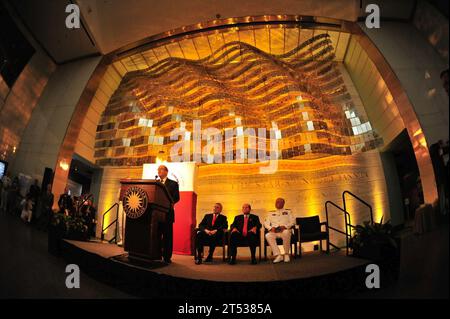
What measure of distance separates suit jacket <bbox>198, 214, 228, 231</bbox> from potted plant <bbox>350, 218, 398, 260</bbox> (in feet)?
3.45

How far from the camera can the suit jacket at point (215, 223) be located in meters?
2.14

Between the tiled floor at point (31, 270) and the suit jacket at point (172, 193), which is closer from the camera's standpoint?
the tiled floor at point (31, 270)

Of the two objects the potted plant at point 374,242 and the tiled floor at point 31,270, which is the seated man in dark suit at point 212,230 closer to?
the tiled floor at point 31,270

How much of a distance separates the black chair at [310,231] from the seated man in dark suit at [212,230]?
1.66 ft

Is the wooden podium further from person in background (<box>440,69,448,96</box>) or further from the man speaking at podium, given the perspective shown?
person in background (<box>440,69,448,96</box>)

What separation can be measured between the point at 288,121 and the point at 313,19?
3.23 feet

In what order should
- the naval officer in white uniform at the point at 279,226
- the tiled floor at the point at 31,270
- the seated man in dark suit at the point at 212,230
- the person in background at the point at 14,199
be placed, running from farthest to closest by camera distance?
the seated man in dark suit at the point at 212,230 → the naval officer in white uniform at the point at 279,226 → the person in background at the point at 14,199 → the tiled floor at the point at 31,270

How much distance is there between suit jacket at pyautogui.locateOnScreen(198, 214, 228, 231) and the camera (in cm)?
214

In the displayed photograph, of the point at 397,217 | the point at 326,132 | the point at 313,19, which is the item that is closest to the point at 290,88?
the point at 326,132

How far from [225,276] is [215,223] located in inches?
38.1

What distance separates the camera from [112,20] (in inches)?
80.2

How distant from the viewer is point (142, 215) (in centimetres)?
159

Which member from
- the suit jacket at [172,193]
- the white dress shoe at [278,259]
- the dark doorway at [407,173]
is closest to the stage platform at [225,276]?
the white dress shoe at [278,259]
